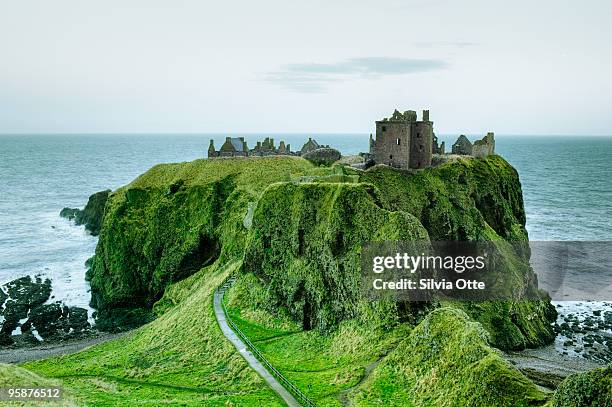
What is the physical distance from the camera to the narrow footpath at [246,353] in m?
39.3

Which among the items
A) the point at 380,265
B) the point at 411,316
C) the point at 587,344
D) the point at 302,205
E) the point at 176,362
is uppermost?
the point at 302,205

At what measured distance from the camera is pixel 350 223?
53531 mm

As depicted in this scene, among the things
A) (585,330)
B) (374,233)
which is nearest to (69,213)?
(374,233)

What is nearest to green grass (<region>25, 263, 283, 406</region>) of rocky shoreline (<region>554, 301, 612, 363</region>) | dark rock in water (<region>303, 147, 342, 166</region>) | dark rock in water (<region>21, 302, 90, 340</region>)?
dark rock in water (<region>21, 302, 90, 340</region>)

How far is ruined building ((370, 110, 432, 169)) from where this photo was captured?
78500 millimetres

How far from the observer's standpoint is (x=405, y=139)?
257ft

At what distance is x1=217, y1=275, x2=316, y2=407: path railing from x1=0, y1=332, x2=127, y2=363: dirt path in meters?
15.4

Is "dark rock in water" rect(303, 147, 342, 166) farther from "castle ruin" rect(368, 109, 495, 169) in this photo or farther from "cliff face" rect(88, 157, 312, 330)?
"castle ruin" rect(368, 109, 495, 169)

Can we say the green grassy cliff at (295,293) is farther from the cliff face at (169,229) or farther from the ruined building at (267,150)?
the ruined building at (267,150)

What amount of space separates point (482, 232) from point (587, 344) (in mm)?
18450

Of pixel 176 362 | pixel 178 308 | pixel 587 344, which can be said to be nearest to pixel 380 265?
pixel 176 362

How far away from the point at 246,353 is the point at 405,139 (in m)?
42.0

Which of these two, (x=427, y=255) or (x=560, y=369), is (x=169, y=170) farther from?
(x=560, y=369)

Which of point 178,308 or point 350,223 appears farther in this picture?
point 178,308
